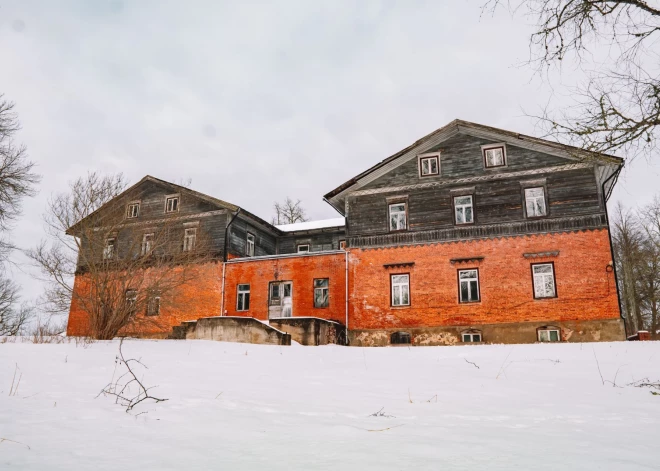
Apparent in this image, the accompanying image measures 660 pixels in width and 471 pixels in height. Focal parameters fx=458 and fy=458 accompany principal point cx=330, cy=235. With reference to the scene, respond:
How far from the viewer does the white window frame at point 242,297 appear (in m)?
24.8

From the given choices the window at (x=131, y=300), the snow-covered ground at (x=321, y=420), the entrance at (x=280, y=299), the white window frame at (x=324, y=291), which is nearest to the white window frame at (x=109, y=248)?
the window at (x=131, y=300)

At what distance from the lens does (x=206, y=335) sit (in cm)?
1576

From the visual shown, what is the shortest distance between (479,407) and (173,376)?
357cm

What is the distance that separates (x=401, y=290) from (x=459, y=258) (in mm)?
2952

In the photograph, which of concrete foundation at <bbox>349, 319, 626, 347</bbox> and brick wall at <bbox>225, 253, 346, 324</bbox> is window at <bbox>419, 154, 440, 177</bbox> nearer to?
brick wall at <bbox>225, 253, 346, 324</bbox>

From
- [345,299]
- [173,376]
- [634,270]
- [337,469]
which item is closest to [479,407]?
[337,469]

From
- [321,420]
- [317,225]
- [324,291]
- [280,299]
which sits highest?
[317,225]

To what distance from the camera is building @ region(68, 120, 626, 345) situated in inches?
730

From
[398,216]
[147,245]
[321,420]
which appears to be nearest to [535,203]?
[398,216]

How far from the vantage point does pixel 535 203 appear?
64.7 ft

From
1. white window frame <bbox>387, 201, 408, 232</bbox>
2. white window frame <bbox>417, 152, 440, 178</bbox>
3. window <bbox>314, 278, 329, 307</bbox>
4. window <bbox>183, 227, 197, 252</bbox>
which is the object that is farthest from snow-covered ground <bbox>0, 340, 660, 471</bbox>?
window <bbox>183, 227, 197, 252</bbox>

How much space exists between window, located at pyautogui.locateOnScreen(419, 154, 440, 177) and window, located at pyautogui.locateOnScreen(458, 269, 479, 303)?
4955mm

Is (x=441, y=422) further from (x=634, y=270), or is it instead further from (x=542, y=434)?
(x=634, y=270)

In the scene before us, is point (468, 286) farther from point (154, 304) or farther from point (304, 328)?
point (154, 304)
